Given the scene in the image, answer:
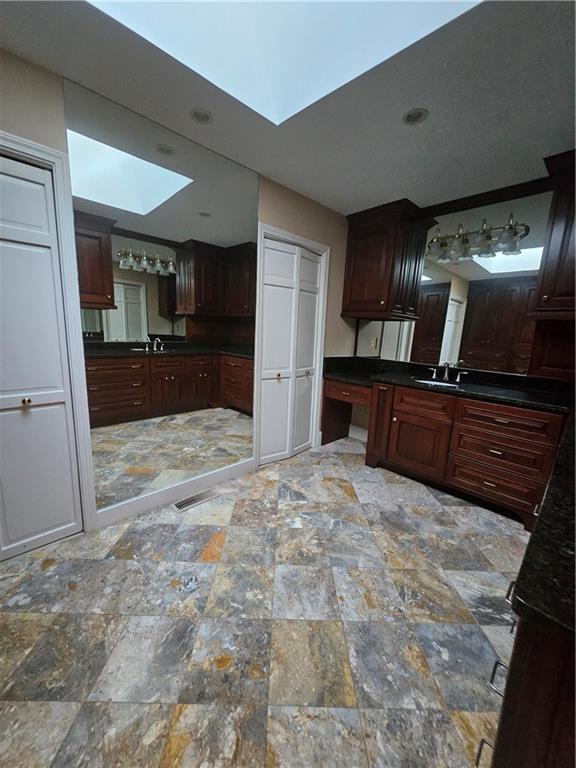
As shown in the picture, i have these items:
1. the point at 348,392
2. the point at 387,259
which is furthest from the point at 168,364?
the point at 387,259

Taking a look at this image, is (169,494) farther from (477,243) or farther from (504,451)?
(477,243)

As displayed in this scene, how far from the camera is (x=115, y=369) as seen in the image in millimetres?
2627

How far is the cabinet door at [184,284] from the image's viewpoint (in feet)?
9.27

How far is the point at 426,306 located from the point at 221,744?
3.26m

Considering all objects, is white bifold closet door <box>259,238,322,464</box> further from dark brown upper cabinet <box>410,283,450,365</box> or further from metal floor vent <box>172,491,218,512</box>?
dark brown upper cabinet <box>410,283,450,365</box>

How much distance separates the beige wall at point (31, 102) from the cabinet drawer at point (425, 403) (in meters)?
2.78

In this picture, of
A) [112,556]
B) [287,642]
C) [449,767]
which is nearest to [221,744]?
[287,642]

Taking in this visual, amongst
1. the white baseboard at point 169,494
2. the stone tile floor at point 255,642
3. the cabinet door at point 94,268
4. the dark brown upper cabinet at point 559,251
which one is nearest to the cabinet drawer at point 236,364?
the white baseboard at point 169,494

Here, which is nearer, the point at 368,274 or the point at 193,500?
the point at 193,500

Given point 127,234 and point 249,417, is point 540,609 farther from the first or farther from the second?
point 249,417

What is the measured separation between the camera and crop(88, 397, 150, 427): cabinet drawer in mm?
2676

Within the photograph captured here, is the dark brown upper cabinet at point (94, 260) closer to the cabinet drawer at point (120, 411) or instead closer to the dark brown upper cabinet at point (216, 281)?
the dark brown upper cabinet at point (216, 281)

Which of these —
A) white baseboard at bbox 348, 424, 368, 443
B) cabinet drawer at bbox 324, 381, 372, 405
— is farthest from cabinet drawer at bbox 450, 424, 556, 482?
white baseboard at bbox 348, 424, 368, 443

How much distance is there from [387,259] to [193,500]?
2735 millimetres
